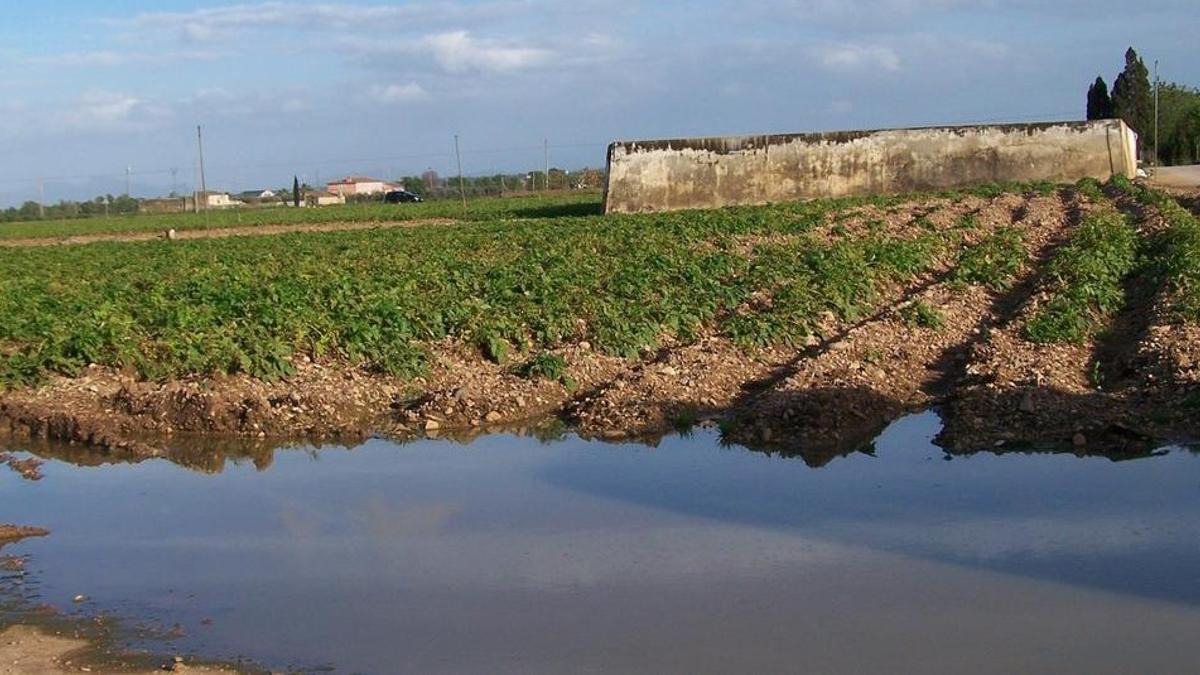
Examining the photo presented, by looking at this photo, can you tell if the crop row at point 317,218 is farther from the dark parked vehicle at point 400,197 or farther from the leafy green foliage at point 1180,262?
the leafy green foliage at point 1180,262

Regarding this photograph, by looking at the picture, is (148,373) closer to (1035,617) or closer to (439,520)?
(439,520)

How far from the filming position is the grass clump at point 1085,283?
13.5m

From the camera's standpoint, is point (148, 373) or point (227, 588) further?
point (148, 373)

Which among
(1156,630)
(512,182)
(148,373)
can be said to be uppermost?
(512,182)

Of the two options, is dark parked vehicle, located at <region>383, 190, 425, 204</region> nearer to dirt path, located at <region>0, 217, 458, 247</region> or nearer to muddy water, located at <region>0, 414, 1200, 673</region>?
dirt path, located at <region>0, 217, 458, 247</region>

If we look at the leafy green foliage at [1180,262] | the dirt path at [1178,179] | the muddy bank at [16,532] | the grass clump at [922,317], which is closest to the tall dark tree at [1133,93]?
the dirt path at [1178,179]

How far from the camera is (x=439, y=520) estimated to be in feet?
29.5

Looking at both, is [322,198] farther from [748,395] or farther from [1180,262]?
[748,395]

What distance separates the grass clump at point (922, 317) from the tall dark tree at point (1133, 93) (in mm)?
62920

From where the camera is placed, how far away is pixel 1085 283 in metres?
16.0

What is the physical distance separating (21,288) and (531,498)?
1545cm

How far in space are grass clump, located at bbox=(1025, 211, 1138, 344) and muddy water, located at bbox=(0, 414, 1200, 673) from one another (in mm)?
3379

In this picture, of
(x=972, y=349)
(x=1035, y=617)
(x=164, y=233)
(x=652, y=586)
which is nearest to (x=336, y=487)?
(x=652, y=586)

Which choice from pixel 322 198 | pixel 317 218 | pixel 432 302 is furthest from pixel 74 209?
pixel 432 302
